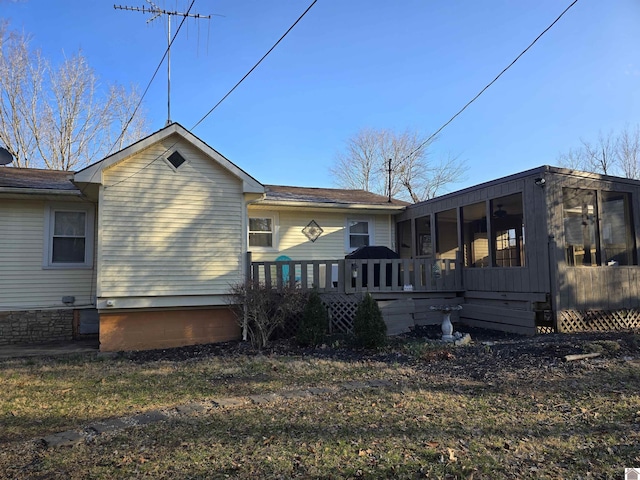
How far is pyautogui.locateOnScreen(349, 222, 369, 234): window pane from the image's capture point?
44.9ft

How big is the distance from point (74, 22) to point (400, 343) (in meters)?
10.6

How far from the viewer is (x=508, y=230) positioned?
11750mm

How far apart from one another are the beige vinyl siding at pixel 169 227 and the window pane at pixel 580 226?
7377 mm

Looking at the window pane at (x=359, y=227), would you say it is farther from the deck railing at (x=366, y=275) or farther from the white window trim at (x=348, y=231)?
the deck railing at (x=366, y=275)

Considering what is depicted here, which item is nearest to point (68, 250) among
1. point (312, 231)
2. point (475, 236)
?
point (312, 231)

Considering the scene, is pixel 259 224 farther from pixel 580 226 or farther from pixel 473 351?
pixel 580 226

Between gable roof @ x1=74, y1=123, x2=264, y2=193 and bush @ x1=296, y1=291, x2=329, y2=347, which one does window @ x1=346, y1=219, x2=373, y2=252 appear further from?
bush @ x1=296, y1=291, x2=329, y2=347

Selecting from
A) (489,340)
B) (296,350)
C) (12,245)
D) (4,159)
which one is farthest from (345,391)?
(12,245)

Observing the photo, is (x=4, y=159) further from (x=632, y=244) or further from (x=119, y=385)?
(x=632, y=244)

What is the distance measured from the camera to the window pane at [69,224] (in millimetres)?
10328

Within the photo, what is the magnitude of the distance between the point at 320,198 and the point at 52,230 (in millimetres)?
7234

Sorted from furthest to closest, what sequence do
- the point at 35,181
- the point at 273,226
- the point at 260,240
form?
1. the point at 273,226
2. the point at 260,240
3. the point at 35,181

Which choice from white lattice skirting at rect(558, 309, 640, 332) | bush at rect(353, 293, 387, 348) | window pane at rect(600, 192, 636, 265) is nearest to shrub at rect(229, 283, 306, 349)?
bush at rect(353, 293, 387, 348)

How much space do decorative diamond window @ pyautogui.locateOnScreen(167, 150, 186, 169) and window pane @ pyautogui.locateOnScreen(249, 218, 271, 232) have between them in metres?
3.27
